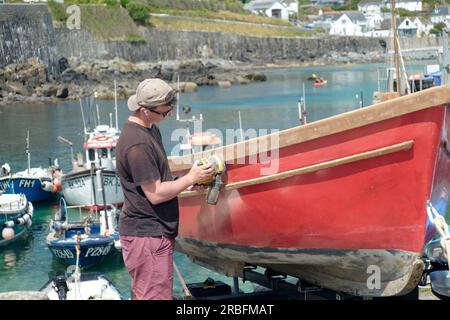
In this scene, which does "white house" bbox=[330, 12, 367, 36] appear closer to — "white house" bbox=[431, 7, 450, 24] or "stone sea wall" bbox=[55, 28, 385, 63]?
"stone sea wall" bbox=[55, 28, 385, 63]

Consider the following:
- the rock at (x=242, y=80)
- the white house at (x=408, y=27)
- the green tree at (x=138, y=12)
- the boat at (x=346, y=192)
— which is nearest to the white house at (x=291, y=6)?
the white house at (x=408, y=27)

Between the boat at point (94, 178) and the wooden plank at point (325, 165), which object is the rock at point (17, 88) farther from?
the wooden plank at point (325, 165)

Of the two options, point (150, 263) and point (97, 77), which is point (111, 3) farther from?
point (150, 263)

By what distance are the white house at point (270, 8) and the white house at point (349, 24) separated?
10328 millimetres

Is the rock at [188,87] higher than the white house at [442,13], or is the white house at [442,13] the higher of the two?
the white house at [442,13]

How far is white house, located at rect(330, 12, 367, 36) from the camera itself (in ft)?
416

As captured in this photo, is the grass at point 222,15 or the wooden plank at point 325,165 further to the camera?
the grass at point 222,15

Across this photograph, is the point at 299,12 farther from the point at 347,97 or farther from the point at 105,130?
the point at 105,130

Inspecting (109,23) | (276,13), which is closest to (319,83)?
(109,23)

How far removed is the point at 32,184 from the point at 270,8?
377 ft

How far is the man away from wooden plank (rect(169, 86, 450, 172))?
1.39 meters

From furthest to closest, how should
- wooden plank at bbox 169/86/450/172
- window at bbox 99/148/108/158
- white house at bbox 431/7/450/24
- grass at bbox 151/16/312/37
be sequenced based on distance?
1. grass at bbox 151/16/312/37
2. white house at bbox 431/7/450/24
3. window at bbox 99/148/108/158
4. wooden plank at bbox 169/86/450/172

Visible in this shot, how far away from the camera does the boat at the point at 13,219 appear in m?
17.7

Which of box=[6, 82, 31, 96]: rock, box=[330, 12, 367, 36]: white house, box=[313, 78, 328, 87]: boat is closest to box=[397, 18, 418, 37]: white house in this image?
box=[330, 12, 367, 36]: white house
